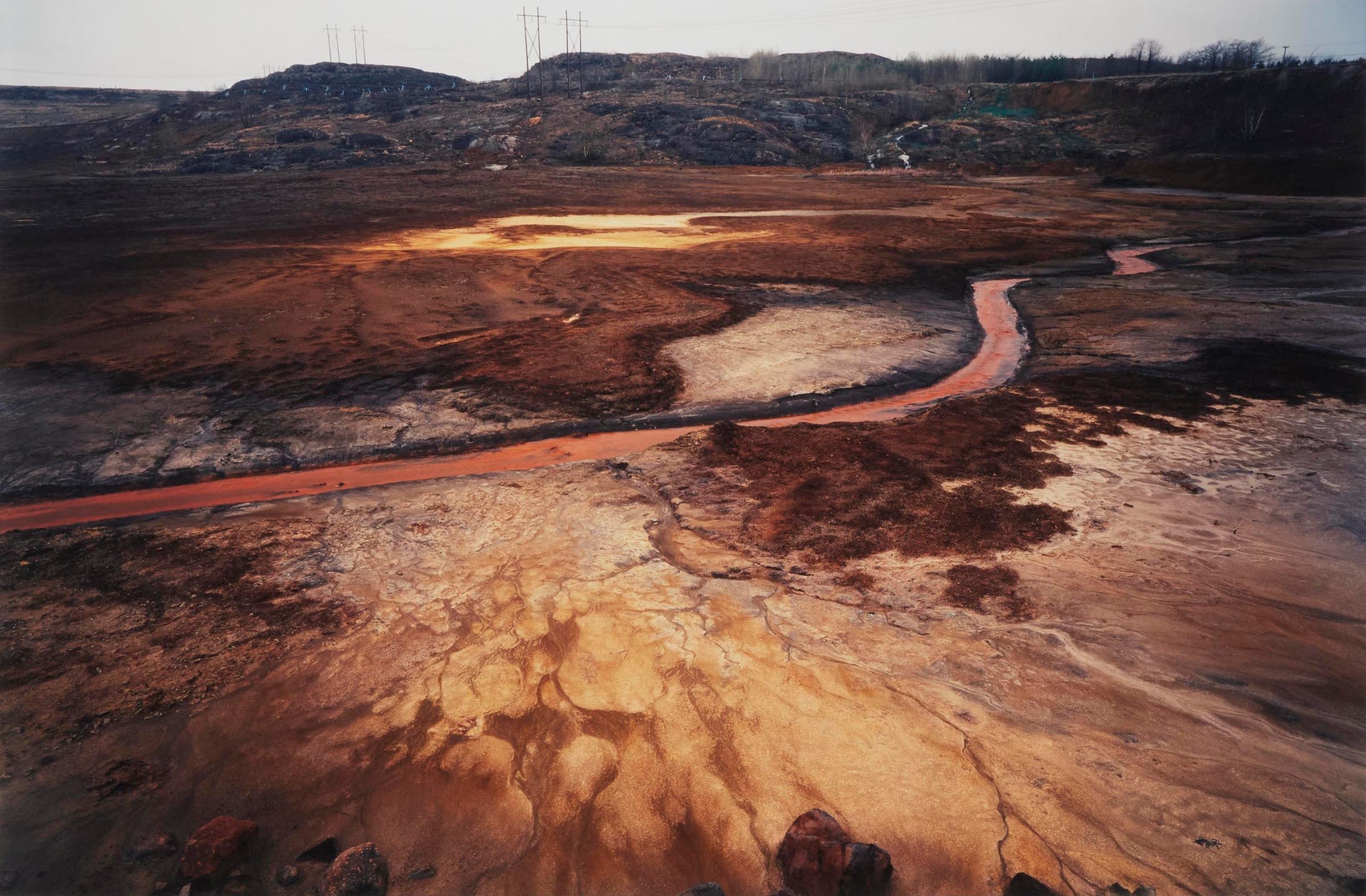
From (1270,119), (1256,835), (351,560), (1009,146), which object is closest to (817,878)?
(1256,835)

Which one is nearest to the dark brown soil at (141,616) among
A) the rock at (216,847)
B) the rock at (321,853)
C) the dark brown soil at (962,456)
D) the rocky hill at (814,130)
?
the rock at (216,847)

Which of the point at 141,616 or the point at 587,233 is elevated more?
the point at 587,233

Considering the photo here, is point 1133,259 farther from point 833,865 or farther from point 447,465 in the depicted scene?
point 833,865

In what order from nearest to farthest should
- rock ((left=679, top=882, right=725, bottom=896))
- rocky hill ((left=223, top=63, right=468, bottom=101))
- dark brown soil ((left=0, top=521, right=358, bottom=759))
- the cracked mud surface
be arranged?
rock ((left=679, top=882, right=725, bottom=896)), the cracked mud surface, dark brown soil ((left=0, top=521, right=358, bottom=759)), rocky hill ((left=223, top=63, right=468, bottom=101))

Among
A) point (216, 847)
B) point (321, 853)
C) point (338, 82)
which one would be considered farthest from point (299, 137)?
point (321, 853)

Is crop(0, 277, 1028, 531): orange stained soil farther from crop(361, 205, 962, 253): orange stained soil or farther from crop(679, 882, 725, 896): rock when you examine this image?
crop(361, 205, 962, 253): orange stained soil

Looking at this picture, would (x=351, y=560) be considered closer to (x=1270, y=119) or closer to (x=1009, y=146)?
(x=1009, y=146)

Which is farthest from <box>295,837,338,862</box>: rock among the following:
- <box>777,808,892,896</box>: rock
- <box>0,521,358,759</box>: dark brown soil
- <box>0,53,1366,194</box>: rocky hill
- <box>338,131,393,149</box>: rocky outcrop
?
<box>338,131,393,149</box>: rocky outcrop
